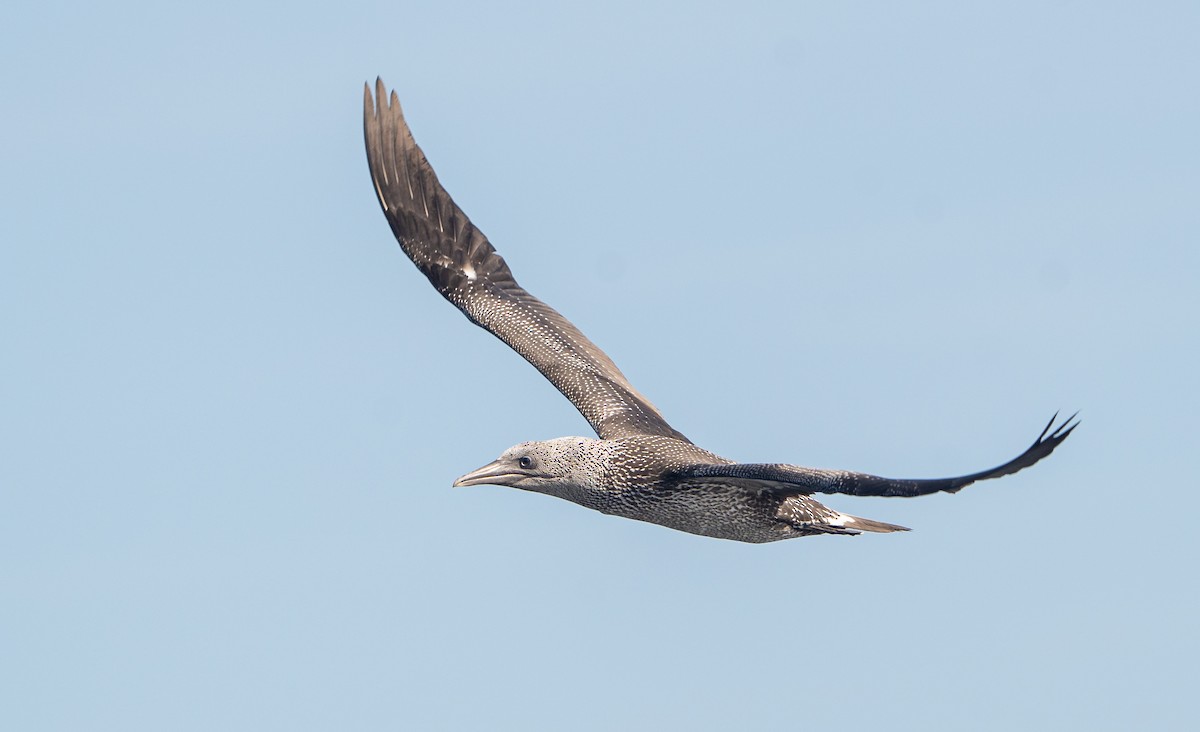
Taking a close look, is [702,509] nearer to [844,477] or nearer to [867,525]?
[867,525]

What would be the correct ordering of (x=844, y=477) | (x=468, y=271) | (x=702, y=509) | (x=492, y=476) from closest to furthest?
(x=844, y=477) → (x=702, y=509) → (x=492, y=476) → (x=468, y=271)

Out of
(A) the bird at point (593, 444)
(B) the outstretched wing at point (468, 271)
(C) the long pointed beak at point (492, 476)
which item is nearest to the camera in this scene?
(A) the bird at point (593, 444)

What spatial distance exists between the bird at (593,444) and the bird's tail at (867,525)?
0.03 m

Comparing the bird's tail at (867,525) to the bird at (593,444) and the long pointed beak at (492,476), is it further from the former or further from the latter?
the long pointed beak at (492,476)

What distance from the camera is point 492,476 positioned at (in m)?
31.3

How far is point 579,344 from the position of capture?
119 ft

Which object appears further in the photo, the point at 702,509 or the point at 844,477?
the point at 702,509

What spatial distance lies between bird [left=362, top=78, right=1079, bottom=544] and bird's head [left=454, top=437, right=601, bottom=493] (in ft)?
0.07

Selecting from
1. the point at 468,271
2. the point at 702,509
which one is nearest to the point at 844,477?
the point at 702,509

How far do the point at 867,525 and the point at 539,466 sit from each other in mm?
5564

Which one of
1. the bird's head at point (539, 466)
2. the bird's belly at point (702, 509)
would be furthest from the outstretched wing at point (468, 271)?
the bird's belly at point (702, 509)

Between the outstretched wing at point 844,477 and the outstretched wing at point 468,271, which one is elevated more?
the outstretched wing at point 468,271

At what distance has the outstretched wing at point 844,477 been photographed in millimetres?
22328

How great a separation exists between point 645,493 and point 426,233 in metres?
9.07
